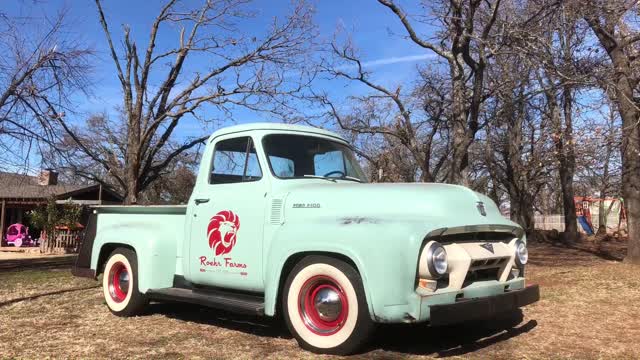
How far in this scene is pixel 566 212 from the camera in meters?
25.0

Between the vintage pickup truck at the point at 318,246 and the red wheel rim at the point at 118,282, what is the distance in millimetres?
68

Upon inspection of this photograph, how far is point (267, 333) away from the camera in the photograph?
609cm

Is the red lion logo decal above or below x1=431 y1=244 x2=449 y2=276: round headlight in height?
above

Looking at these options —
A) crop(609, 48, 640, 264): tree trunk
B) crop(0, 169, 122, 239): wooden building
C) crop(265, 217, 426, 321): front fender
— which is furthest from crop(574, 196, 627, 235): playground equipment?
crop(265, 217, 426, 321): front fender

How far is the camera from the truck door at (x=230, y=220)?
5754 millimetres

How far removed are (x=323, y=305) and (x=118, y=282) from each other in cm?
342

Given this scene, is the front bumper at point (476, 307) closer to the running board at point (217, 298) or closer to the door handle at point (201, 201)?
the running board at point (217, 298)

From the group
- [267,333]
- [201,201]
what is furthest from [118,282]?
[267,333]

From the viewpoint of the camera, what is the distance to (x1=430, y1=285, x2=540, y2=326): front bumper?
4.47 meters

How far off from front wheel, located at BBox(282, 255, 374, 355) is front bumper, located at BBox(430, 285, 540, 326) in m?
0.57

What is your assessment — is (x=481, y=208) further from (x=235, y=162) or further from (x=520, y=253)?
(x=235, y=162)

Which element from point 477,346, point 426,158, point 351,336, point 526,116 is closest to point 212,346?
point 351,336

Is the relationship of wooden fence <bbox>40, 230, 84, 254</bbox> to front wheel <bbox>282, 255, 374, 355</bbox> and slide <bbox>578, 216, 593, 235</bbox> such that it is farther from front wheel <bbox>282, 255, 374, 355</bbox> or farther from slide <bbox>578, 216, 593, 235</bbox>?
slide <bbox>578, 216, 593, 235</bbox>

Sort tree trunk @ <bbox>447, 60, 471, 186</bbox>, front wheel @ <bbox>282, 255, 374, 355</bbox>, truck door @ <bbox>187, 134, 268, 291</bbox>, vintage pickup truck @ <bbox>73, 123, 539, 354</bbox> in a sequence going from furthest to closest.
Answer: tree trunk @ <bbox>447, 60, 471, 186</bbox> < truck door @ <bbox>187, 134, 268, 291</bbox> < front wheel @ <bbox>282, 255, 374, 355</bbox> < vintage pickup truck @ <bbox>73, 123, 539, 354</bbox>
